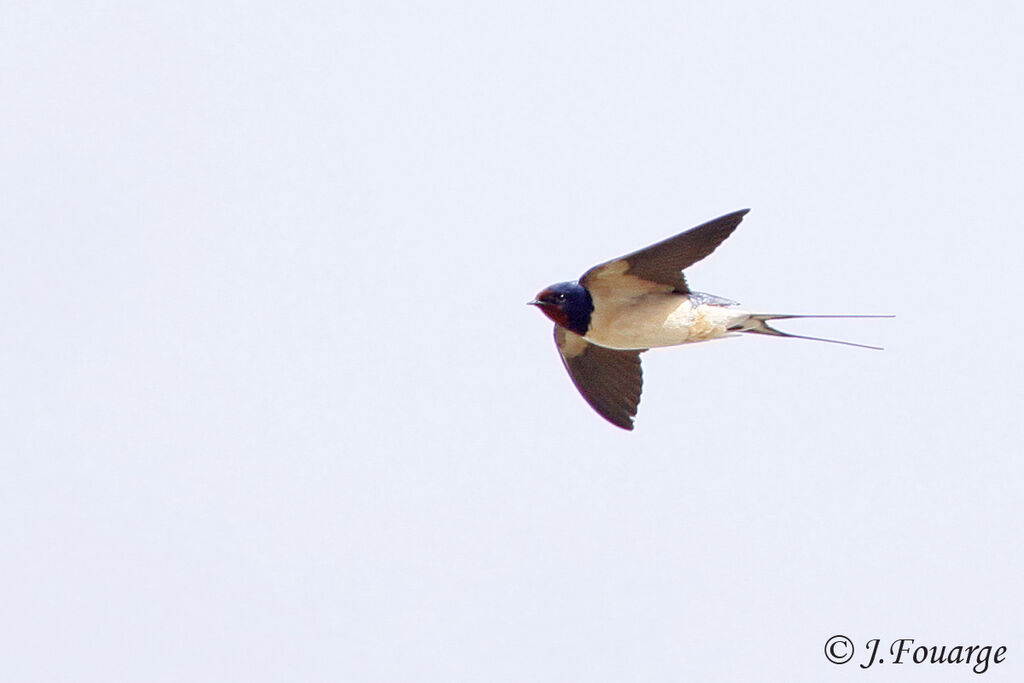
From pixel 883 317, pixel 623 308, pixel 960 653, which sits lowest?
pixel 960 653

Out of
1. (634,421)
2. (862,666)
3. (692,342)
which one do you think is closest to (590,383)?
(634,421)

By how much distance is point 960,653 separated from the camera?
292 inches

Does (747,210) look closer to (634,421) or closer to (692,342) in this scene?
(692,342)

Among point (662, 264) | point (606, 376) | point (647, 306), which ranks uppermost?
point (662, 264)

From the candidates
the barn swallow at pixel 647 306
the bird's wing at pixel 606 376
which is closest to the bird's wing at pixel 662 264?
the barn swallow at pixel 647 306

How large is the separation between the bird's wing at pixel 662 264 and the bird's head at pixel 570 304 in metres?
0.05

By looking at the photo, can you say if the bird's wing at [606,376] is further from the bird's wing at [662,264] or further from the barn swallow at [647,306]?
the bird's wing at [662,264]

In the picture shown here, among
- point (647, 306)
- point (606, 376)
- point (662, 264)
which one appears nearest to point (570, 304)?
point (647, 306)

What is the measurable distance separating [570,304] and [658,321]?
402 mm

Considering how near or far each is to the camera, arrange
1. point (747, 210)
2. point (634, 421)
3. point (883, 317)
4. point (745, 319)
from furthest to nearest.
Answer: point (634, 421)
point (745, 319)
point (747, 210)
point (883, 317)

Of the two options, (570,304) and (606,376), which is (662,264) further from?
(606,376)

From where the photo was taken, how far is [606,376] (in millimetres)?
7184

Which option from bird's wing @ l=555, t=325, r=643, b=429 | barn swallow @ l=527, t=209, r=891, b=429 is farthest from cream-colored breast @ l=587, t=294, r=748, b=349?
bird's wing @ l=555, t=325, r=643, b=429

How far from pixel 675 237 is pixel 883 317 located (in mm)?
→ 1225
